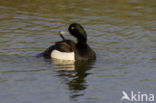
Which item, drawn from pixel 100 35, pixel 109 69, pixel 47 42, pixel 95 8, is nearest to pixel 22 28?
pixel 47 42

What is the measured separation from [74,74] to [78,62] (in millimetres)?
1719

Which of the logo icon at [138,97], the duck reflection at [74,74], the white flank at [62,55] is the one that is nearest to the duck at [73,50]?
the white flank at [62,55]

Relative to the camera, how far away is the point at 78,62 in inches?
646

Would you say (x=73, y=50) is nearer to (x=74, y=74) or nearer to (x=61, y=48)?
(x=61, y=48)

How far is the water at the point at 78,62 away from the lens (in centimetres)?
1270

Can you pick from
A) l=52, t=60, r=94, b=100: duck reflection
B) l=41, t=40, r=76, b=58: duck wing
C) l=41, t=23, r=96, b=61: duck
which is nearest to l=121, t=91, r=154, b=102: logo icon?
l=52, t=60, r=94, b=100: duck reflection

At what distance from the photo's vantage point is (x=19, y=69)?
1485cm

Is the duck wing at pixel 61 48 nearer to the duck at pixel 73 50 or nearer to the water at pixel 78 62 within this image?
the duck at pixel 73 50

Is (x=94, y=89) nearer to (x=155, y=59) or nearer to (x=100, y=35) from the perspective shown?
(x=155, y=59)

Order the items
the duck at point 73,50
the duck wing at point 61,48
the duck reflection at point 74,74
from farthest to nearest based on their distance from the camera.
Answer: the duck wing at point 61,48 → the duck at point 73,50 → the duck reflection at point 74,74

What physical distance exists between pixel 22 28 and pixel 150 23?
5789 mm

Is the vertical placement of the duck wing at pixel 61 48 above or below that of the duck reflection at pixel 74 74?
above

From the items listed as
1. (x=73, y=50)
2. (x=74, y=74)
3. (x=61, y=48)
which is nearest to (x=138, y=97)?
(x=74, y=74)

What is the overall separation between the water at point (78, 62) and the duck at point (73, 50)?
0.42m
